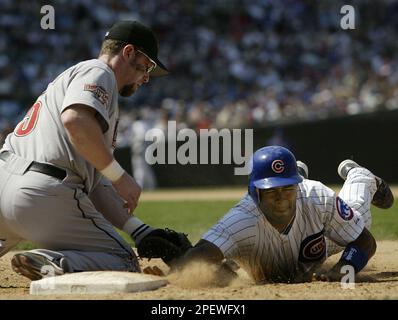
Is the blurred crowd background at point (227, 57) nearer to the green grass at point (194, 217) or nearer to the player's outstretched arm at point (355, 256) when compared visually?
the green grass at point (194, 217)

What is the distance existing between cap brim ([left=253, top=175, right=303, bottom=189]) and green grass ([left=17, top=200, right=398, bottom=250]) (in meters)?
3.28

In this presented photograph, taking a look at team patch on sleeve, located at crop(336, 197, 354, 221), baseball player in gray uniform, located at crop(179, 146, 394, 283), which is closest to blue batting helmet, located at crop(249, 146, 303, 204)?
baseball player in gray uniform, located at crop(179, 146, 394, 283)

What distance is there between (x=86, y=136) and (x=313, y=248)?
1716 millimetres

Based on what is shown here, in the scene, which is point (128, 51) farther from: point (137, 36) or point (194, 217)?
point (194, 217)

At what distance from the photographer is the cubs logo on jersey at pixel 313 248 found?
17.1 feet

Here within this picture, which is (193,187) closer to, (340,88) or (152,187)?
(152,187)

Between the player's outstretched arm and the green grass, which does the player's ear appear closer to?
the player's outstretched arm

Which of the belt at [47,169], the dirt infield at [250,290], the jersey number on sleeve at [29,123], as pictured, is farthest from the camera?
the jersey number on sleeve at [29,123]

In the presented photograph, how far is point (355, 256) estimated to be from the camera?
209 inches

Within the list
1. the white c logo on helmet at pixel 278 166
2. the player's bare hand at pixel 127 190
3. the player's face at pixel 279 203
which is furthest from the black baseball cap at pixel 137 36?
the player's face at pixel 279 203

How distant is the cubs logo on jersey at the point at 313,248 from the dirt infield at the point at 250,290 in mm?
245

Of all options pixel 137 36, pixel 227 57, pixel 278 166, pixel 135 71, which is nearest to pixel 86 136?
pixel 135 71

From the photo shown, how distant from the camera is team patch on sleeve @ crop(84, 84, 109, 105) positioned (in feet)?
15.6
